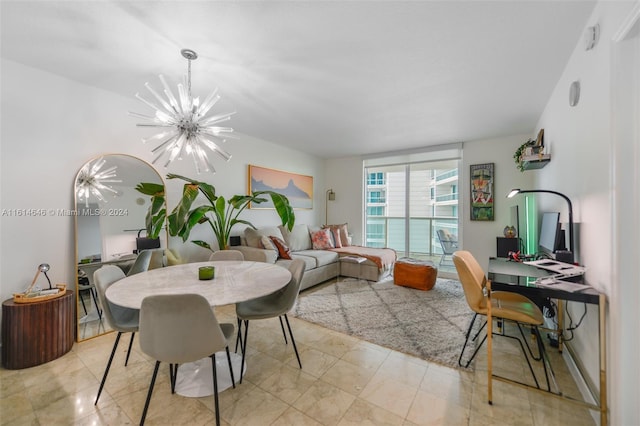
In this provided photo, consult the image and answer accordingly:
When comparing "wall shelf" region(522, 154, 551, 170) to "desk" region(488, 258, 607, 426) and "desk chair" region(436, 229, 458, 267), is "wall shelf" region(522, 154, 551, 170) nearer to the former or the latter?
"desk" region(488, 258, 607, 426)

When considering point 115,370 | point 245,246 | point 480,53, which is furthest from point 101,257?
point 480,53

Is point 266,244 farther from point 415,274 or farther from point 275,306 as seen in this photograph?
point 415,274

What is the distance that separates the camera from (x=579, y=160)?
1.85 metres

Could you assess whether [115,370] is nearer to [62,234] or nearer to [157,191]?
[62,234]

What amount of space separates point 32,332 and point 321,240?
369cm

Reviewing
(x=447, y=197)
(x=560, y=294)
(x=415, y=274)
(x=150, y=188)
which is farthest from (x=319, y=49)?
(x=447, y=197)

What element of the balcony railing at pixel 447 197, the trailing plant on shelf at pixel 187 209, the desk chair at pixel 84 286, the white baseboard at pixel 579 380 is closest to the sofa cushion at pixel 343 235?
the balcony railing at pixel 447 197

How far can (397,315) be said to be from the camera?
2893mm

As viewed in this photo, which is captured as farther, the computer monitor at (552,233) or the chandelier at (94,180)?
the chandelier at (94,180)

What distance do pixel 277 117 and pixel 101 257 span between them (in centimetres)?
257

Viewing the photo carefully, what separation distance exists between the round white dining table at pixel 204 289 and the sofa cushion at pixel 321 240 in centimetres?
263

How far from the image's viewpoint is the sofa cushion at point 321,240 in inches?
188

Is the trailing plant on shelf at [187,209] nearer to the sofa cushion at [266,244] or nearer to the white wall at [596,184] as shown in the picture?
the sofa cushion at [266,244]

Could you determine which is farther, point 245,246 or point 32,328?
point 245,246
